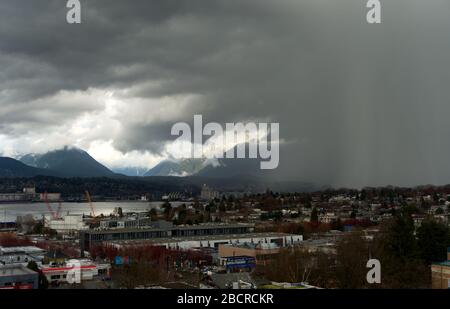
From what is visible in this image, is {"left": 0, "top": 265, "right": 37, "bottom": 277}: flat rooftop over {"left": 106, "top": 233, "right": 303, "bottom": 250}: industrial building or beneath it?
over

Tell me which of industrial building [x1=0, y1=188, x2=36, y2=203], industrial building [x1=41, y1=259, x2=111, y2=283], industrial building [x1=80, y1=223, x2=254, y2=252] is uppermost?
industrial building [x1=41, y1=259, x2=111, y2=283]

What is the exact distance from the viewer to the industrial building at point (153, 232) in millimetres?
17219

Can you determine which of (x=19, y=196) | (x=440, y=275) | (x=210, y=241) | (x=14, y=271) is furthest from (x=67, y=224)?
(x=19, y=196)

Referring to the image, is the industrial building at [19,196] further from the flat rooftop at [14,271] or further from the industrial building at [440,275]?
the industrial building at [440,275]

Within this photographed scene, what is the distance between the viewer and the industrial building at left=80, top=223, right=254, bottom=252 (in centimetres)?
1722

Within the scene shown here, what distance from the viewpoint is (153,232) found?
62.7 feet

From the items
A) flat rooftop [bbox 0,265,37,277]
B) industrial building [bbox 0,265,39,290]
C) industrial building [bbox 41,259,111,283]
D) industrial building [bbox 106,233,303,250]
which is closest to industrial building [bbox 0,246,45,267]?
industrial building [bbox 41,259,111,283]

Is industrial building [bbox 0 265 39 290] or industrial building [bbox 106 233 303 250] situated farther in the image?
industrial building [bbox 106 233 303 250]

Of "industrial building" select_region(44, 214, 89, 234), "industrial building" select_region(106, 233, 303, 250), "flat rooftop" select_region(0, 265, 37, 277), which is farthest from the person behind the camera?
"industrial building" select_region(44, 214, 89, 234)

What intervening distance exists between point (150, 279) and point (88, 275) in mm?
1792

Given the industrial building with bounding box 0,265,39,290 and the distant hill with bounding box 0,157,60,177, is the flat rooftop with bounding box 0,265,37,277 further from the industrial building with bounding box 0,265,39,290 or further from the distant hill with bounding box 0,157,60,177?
the distant hill with bounding box 0,157,60,177
